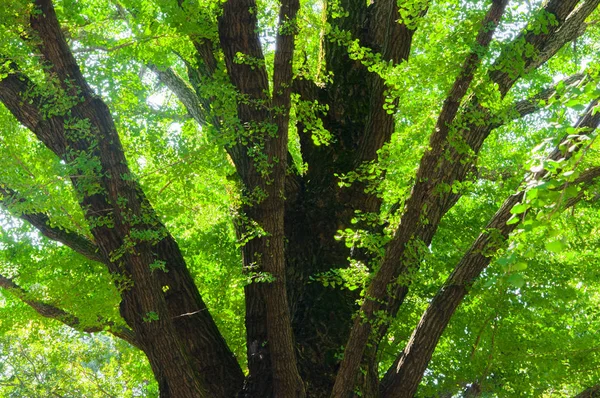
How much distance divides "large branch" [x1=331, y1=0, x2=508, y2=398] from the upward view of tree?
14 mm

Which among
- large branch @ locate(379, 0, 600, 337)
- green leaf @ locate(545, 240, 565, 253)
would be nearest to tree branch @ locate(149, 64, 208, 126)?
large branch @ locate(379, 0, 600, 337)

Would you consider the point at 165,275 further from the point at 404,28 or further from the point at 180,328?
the point at 404,28

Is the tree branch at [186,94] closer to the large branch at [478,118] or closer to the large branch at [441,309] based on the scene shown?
the large branch at [478,118]

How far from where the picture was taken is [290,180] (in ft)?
22.3

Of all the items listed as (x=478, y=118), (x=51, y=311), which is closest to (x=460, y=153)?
(x=478, y=118)

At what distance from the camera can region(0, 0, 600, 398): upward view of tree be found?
4.72 metres

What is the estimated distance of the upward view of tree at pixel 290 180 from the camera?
4719 millimetres

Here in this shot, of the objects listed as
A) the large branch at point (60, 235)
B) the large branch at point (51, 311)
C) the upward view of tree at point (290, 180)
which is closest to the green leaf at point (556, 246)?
the upward view of tree at point (290, 180)

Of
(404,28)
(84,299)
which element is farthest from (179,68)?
(404,28)

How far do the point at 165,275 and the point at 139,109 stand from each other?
8.00 ft

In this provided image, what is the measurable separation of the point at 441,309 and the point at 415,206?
145cm

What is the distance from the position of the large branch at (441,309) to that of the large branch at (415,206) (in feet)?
1.88

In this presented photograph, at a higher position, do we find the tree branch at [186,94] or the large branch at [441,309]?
the tree branch at [186,94]

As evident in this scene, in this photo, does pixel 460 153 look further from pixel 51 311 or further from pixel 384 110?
pixel 51 311
